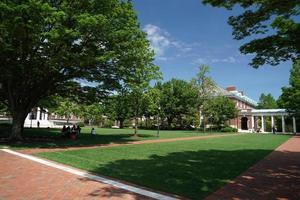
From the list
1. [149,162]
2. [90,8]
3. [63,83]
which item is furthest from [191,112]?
[149,162]

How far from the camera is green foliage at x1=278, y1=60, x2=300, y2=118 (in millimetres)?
45938

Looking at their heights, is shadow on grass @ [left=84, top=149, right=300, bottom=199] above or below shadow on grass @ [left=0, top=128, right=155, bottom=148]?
below

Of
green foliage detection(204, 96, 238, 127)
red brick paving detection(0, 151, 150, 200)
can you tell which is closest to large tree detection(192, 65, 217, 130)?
green foliage detection(204, 96, 238, 127)

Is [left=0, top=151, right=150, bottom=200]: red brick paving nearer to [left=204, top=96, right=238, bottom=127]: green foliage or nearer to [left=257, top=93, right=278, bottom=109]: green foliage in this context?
[left=204, top=96, right=238, bottom=127]: green foliage

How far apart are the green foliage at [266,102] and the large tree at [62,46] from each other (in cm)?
9305

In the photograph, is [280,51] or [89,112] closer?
[280,51]

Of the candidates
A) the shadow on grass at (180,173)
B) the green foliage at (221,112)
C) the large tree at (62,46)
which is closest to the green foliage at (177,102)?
the green foliage at (221,112)

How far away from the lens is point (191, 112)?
65.6 meters

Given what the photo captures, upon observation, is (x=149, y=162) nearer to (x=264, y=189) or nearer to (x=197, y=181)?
(x=197, y=181)

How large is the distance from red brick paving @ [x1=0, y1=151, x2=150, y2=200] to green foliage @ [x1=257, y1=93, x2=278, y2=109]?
105 m

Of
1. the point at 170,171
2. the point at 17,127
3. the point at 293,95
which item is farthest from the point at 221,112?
the point at 170,171

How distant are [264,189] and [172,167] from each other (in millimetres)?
4087

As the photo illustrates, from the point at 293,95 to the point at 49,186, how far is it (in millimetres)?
45999

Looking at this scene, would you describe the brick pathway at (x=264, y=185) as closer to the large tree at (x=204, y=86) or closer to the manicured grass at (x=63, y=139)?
the manicured grass at (x=63, y=139)
